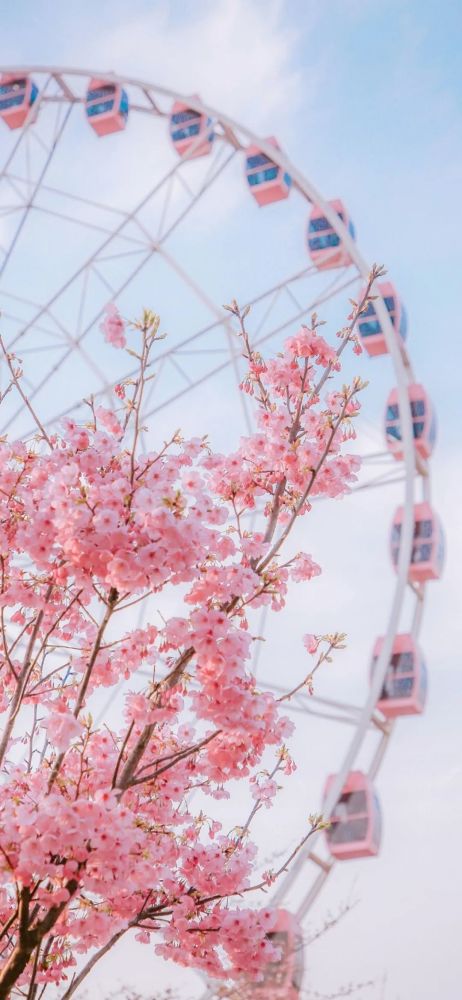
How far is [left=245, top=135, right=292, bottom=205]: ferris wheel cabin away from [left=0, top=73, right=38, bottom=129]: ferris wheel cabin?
14.6ft

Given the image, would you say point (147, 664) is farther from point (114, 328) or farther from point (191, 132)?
point (191, 132)

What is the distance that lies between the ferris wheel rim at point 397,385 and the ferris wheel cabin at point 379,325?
0.12 metres

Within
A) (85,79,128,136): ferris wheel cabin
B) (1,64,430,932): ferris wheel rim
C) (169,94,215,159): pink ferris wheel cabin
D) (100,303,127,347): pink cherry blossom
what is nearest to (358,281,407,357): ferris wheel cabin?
(1,64,430,932): ferris wheel rim

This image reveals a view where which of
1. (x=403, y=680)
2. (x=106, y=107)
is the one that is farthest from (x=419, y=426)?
(x=106, y=107)

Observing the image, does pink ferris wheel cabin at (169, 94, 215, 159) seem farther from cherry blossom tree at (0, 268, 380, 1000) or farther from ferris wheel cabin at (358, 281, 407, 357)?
cherry blossom tree at (0, 268, 380, 1000)

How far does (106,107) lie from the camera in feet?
53.0

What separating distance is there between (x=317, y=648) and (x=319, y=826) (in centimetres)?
77

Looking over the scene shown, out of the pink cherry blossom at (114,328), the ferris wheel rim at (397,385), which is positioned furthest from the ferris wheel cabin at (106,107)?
the pink cherry blossom at (114,328)

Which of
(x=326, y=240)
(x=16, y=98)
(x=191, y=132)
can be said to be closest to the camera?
(x=326, y=240)

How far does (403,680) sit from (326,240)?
6.25 meters

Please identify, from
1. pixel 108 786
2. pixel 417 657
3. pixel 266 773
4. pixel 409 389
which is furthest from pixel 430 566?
pixel 108 786

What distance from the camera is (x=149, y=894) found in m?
4.60

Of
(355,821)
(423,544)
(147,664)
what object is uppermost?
(423,544)

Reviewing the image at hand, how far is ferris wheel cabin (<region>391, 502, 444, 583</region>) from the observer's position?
1209cm
